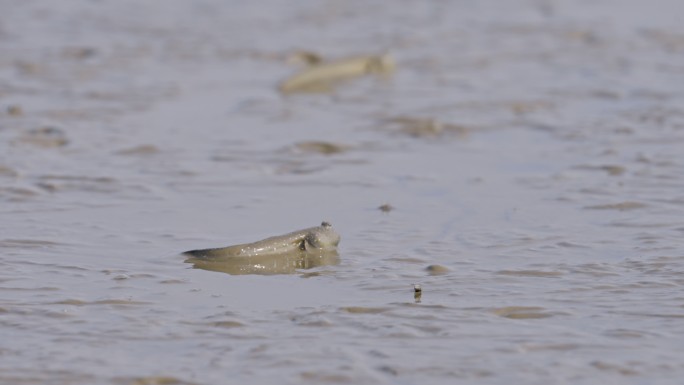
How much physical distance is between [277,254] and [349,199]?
1022 millimetres

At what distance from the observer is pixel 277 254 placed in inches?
194

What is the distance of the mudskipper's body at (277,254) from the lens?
15.9 ft

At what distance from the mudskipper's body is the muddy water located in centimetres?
10

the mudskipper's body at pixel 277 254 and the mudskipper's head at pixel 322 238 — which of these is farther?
the mudskipper's head at pixel 322 238

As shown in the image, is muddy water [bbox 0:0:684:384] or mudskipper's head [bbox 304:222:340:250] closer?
muddy water [bbox 0:0:684:384]

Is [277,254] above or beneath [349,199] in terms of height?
beneath

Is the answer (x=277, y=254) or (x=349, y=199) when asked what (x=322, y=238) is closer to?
(x=277, y=254)

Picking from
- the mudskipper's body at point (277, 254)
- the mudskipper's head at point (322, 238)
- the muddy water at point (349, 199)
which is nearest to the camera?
the muddy water at point (349, 199)

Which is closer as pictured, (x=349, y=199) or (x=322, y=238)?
(x=322, y=238)

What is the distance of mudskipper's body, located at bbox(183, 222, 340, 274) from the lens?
15.9 ft

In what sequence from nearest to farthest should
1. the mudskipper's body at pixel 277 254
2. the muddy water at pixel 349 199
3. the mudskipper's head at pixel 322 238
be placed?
the muddy water at pixel 349 199
the mudskipper's body at pixel 277 254
the mudskipper's head at pixel 322 238

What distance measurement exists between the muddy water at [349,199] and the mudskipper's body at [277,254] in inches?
3.8

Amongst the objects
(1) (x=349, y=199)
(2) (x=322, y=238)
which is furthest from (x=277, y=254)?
(1) (x=349, y=199)

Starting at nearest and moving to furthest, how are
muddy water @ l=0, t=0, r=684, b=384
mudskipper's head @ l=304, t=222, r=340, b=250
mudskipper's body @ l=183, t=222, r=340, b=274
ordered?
muddy water @ l=0, t=0, r=684, b=384 → mudskipper's body @ l=183, t=222, r=340, b=274 → mudskipper's head @ l=304, t=222, r=340, b=250
